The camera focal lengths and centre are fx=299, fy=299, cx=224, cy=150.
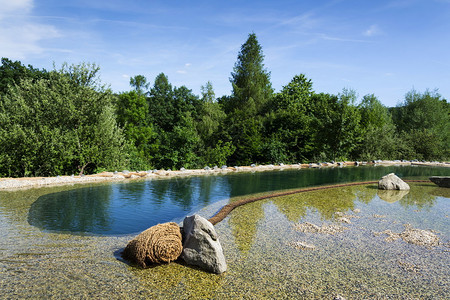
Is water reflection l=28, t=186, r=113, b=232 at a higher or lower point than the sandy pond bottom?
lower

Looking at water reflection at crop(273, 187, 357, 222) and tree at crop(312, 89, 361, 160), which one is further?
tree at crop(312, 89, 361, 160)

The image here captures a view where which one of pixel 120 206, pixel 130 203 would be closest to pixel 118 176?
pixel 130 203

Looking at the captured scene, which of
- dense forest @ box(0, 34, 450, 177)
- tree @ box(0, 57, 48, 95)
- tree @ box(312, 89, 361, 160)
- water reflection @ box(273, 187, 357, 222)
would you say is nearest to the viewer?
water reflection @ box(273, 187, 357, 222)

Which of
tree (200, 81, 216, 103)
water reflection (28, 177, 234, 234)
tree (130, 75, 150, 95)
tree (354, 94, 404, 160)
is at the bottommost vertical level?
water reflection (28, 177, 234, 234)

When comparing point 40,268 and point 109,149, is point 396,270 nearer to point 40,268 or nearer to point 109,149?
point 40,268

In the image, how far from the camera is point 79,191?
10.7m

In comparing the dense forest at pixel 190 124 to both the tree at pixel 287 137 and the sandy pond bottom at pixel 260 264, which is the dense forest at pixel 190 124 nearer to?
the tree at pixel 287 137

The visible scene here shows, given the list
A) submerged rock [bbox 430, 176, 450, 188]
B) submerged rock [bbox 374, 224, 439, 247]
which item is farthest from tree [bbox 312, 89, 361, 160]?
submerged rock [bbox 374, 224, 439, 247]

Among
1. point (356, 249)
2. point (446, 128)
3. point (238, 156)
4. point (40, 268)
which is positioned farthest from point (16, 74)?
point (446, 128)

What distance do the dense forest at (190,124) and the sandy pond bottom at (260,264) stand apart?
612cm

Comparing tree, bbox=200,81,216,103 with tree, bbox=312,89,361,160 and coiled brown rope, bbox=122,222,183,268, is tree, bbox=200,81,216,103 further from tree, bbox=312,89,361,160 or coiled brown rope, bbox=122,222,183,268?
coiled brown rope, bbox=122,222,183,268

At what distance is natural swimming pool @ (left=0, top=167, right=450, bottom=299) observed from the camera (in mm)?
4008

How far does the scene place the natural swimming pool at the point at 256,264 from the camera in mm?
4008

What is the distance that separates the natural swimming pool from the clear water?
48cm
